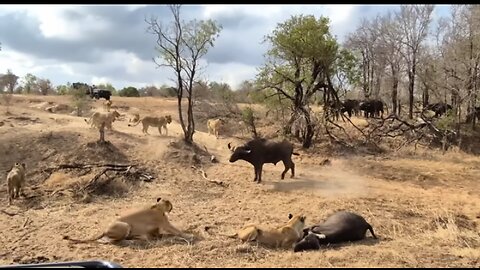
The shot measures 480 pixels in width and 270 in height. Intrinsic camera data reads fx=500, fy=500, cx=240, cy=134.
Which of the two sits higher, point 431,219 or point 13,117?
point 13,117

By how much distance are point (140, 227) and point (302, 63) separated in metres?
13.2

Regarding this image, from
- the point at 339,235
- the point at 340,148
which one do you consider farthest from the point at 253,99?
the point at 339,235

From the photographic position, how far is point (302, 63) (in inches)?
805

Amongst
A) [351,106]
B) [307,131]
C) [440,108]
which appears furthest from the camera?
[351,106]

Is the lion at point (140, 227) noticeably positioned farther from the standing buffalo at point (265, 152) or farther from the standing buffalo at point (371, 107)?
the standing buffalo at point (371, 107)

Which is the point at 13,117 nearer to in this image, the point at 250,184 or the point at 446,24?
the point at 250,184

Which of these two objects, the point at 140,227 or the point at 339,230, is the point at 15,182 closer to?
the point at 140,227

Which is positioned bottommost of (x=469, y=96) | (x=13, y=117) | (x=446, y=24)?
(x=13, y=117)

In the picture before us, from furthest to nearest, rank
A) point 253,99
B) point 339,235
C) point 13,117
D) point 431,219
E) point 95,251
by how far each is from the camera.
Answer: point 253,99
point 13,117
point 431,219
point 339,235
point 95,251

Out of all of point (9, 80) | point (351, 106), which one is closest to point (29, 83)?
point (9, 80)

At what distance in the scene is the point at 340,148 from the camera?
65.5ft

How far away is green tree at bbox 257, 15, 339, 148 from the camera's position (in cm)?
1948

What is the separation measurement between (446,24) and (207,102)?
1465cm

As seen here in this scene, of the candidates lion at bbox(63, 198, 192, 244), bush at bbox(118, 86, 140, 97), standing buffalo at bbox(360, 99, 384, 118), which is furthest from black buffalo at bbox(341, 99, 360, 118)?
bush at bbox(118, 86, 140, 97)
